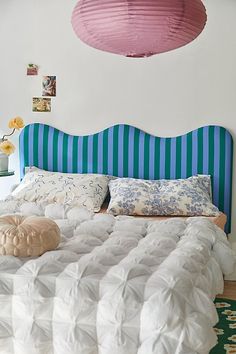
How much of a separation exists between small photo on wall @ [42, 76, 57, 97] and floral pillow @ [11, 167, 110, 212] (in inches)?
30.2

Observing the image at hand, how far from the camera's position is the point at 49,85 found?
499 cm

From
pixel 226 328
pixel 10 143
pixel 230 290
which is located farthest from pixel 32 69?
pixel 226 328

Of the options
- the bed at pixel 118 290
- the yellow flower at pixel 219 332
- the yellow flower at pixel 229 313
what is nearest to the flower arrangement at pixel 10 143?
the bed at pixel 118 290

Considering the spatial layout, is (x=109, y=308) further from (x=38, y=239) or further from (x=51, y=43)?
(x=51, y=43)

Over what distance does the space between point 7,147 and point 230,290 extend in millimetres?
2152

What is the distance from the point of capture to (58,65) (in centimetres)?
496

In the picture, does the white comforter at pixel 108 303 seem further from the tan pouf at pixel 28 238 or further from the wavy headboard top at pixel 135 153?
the wavy headboard top at pixel 135 153

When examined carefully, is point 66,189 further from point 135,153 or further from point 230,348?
point 230,348

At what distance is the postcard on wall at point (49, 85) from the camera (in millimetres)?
4977

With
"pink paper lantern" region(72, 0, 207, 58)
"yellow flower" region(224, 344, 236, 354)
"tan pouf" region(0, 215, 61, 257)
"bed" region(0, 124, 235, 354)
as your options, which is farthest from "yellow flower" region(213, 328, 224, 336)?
"pink paper lantern" region(72, 0, 207, 58)

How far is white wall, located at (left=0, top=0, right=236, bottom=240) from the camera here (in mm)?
4660

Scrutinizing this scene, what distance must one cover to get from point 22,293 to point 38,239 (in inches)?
14.0

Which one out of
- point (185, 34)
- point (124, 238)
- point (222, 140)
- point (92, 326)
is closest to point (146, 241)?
point (124, 238)

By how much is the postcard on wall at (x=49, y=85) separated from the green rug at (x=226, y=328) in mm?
2269
